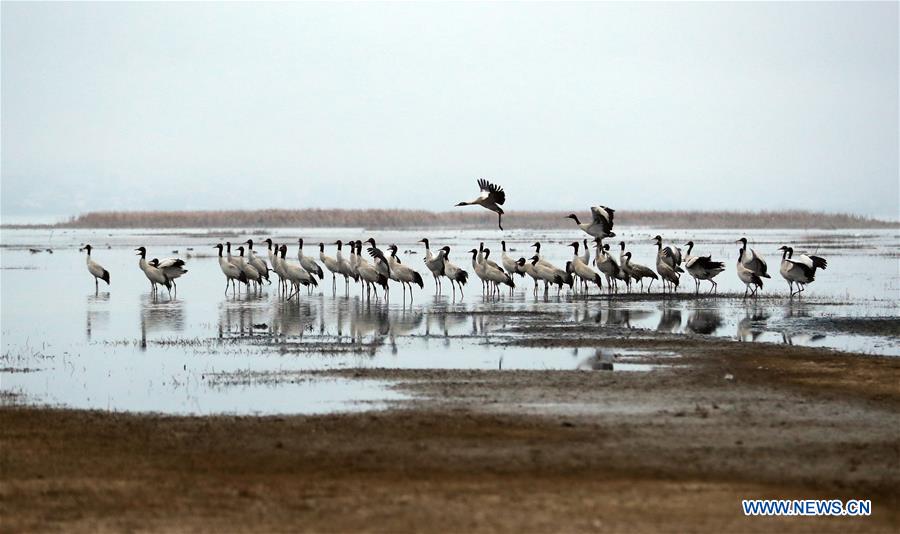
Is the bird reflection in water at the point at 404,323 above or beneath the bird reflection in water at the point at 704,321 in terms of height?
beneath

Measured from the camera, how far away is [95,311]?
79.6 ft

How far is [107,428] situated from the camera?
442 inches

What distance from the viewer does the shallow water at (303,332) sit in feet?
45.3

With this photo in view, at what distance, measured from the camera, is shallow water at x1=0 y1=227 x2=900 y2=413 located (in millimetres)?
13795

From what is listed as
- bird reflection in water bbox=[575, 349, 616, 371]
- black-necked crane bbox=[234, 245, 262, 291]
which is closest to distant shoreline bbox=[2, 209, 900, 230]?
black-necked crane bbox=[234, 245, 262, 291]

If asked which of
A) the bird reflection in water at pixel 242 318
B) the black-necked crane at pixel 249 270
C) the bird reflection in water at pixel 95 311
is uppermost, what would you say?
the black-necked crane at pixel 249 270

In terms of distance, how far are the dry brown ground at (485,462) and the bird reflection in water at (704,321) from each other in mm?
5954

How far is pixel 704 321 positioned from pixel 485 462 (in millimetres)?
12242

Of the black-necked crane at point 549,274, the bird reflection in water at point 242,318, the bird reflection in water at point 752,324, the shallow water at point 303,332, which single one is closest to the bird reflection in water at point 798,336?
the shallow water at point 303,332

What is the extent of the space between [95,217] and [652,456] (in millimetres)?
86055

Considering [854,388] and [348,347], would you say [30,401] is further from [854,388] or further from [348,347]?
[854,388]

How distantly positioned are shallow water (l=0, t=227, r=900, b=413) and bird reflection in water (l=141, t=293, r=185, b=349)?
4 cm

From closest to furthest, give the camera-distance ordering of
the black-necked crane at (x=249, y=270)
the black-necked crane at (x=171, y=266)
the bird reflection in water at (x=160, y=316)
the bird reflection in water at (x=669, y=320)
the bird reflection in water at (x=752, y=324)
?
the bird reflection in water at (x=752, y=324), the bird reflection in water at (x=669, y=320), the bird reflection in water at (x=160, y=316), the black-necked crane at (x=171, y=266), the black-necked crane at (x=249, y=270)

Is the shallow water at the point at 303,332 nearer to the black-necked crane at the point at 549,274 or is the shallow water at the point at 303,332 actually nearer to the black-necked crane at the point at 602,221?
the black-necked crane at the point at 549,274
